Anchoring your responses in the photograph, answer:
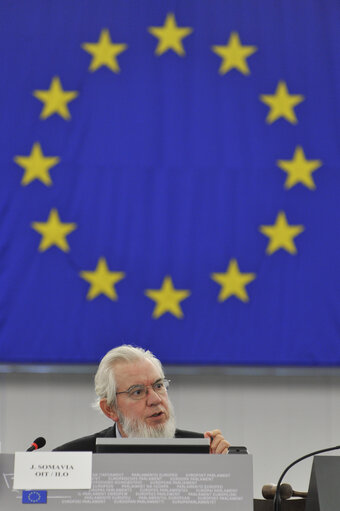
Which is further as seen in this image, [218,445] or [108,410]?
[108,410]

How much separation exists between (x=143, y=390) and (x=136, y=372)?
0.08m

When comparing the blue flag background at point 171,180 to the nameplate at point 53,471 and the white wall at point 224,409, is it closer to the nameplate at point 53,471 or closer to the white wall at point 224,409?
the white wall at point 224,409

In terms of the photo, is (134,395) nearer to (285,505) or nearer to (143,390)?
(143,390)

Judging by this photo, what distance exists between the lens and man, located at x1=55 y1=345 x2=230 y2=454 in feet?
11.4

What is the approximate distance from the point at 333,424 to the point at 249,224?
1197mm

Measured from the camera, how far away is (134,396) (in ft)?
11.5

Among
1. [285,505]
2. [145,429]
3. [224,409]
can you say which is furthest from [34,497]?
[224,409]

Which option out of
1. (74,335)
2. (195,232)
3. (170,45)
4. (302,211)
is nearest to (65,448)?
(74,335)

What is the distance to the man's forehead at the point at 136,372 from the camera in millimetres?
3533

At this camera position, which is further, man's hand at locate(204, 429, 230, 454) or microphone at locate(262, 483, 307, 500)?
man's hand at locate(204, 429, 230, 454)

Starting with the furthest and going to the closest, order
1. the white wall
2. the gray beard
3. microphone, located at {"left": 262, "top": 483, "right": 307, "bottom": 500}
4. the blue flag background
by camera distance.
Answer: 1. the white wall
2. the blue flag background
3. the gray beard
4. microphone, located at {"left": 262, "top": 483, "right": 307, "bottom": 500}

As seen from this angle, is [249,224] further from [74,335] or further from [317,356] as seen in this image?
[74,335]

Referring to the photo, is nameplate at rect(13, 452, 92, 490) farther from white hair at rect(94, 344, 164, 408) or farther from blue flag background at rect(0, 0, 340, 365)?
blue flag background at rect(0, 0, 340, 365)

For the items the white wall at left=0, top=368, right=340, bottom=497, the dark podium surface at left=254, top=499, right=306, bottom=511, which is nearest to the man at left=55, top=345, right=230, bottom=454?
the dark podium surface at left=254, top=499, right=306, bottom=511
